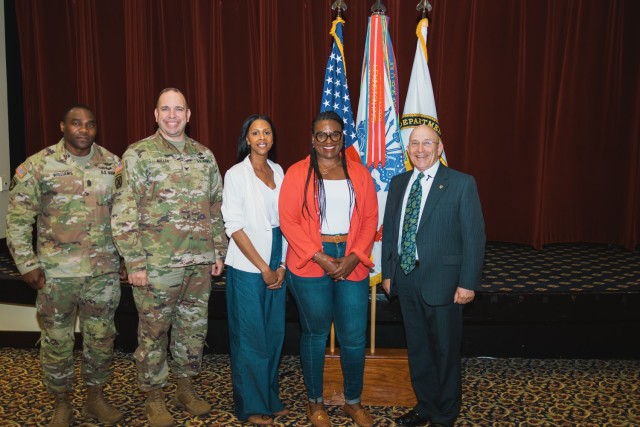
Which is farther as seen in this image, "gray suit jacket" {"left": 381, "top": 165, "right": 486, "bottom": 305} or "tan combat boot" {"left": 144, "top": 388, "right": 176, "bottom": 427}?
"tan combat boot" {"left": 144, "top": 388, "right": 176, "bottom": 427}

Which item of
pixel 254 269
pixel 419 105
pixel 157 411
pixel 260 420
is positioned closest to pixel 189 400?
pixel 157 411

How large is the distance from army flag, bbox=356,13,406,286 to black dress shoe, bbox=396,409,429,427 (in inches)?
29.4

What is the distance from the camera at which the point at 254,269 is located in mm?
2551

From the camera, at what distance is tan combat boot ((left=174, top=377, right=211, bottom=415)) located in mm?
2803

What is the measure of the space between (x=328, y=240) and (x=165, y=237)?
0.79 meters

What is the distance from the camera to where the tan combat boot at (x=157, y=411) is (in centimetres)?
265

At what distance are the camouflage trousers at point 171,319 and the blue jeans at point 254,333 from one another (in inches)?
7.2

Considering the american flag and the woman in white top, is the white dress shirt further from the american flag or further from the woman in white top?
the american flag

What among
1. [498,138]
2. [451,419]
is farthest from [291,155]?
[451,419]

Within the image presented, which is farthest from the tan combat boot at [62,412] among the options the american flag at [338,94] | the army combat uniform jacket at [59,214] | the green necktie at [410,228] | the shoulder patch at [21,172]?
the american flag at [338,94]

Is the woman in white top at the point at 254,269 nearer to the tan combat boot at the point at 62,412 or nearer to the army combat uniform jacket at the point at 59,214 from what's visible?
the army combat uniform jacket at the point at 59,214

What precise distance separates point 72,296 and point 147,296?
0.38 meters

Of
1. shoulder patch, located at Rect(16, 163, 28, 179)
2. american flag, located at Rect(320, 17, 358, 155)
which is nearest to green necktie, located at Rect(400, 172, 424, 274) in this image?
american flag, located at Rect(320, 17, 358, 155)

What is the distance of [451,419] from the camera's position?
8.61 ft
